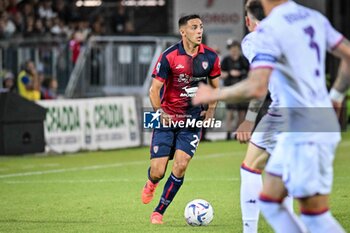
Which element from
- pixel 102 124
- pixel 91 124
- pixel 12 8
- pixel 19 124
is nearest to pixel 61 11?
pixel 12 8

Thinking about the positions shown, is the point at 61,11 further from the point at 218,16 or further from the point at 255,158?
the point at 255,158

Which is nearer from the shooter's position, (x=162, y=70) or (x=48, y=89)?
(x=162, y=70)

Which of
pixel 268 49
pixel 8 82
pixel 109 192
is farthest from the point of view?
pixel 8 82

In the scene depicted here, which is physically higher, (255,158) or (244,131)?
(244,131)

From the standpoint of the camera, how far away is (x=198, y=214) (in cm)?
1010

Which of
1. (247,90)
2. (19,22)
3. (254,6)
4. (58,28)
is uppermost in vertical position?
(254,6)

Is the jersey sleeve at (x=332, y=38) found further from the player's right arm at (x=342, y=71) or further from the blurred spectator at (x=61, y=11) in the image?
the blurred spectator at (x=61, y=11)

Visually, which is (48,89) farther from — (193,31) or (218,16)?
(193,31)

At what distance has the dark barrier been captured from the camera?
62.5ft

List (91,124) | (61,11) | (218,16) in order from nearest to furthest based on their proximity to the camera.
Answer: (91,124) → (61,11) → (218,16)

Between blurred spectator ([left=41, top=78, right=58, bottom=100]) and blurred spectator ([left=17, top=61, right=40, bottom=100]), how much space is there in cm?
31

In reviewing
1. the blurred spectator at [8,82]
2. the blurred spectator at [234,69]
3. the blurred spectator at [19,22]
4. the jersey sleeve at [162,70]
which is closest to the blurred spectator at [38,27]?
the blurred spectator at [19,22]

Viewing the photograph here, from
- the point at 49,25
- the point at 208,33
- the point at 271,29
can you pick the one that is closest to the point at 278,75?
the point at 271,29

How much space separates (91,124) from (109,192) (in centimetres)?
711
